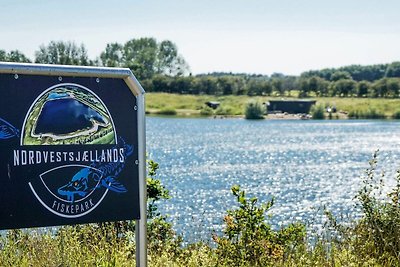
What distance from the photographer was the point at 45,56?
185 ft

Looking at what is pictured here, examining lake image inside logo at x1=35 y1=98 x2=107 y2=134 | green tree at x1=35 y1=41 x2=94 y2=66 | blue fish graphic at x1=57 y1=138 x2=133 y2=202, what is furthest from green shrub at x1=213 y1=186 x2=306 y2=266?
green tree at x1=35 y1=41 x2=94 y2=66

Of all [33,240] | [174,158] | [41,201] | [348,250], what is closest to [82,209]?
[41,201]

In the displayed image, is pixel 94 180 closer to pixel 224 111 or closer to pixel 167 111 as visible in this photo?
pixel 167 111

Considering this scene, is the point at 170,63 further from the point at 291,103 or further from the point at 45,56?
the point at 45,56

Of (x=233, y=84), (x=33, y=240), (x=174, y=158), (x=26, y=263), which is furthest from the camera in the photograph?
(x=233, y=84)

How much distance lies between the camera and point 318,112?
13112 cm

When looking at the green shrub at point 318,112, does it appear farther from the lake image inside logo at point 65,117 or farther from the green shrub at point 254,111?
the lake image inside logo at point 65,117

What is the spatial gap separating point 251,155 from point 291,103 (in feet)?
287

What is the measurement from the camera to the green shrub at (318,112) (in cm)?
13112

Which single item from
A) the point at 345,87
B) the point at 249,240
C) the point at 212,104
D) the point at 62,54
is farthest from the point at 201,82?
the point at 249,240

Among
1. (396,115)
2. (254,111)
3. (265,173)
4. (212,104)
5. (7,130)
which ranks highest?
(7,130)

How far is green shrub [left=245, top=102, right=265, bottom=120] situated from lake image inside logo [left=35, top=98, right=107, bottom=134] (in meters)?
126

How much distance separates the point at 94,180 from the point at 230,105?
13515cm

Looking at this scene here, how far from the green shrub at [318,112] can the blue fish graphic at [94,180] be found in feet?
423
